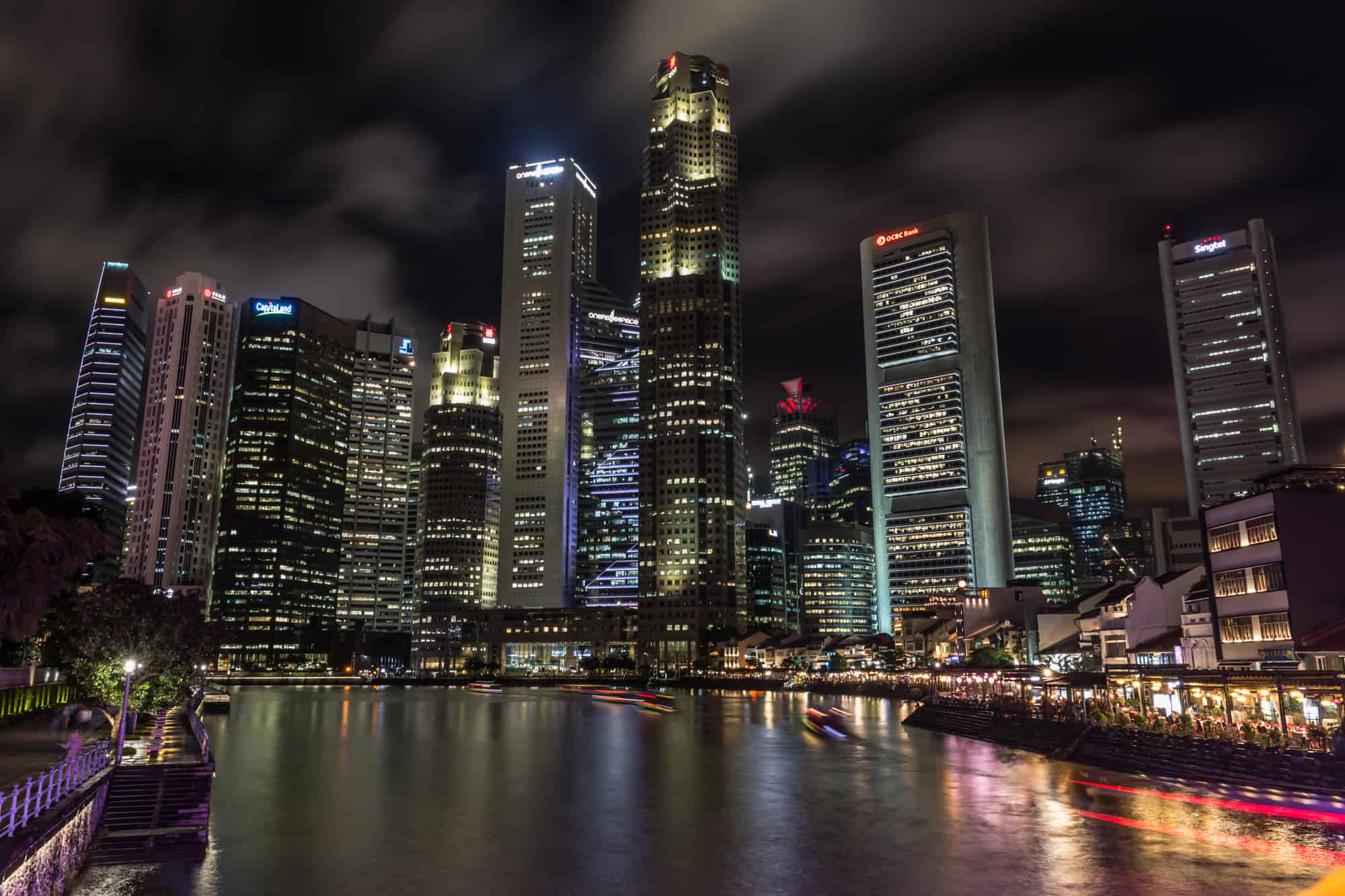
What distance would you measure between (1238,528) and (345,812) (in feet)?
208

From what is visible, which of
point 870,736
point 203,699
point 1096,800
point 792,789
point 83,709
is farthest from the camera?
point 203,699

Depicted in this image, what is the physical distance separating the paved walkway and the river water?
6547mm

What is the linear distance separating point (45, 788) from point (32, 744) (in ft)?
54.9

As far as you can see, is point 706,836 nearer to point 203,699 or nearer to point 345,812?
point 345,812

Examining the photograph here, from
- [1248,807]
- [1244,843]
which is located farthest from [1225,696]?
[1244,843]

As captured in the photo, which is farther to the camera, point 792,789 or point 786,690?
point 786,690

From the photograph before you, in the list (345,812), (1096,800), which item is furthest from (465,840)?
(1096,800)

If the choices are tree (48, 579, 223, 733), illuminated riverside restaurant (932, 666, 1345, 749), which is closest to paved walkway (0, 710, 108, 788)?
tree (48, 579, 223, 733)

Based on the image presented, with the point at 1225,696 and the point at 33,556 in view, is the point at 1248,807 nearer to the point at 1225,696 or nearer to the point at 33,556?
the point at 1225,696

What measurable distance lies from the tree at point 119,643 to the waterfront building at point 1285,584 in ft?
234

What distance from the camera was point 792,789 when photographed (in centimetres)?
4100

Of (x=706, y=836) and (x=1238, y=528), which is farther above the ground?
(x=1238, y=528)

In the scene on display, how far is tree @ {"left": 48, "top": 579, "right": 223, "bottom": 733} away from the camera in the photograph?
5303 cm

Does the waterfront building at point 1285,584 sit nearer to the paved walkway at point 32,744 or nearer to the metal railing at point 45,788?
the metal railing at point 45,788
